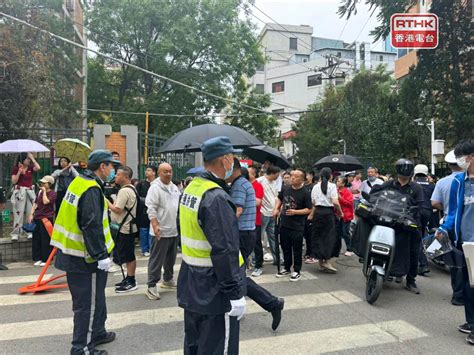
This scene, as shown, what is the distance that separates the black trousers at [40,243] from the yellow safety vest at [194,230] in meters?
5.42

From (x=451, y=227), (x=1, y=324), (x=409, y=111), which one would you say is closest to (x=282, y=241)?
(x=451, y=227)

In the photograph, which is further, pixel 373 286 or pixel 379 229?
pixel 379 229

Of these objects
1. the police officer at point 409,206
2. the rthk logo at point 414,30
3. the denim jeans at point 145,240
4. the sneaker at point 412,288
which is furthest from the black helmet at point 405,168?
the rthk logo at point 414,30

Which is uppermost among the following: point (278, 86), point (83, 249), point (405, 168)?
point (278, 86)

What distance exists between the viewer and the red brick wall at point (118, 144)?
1132 centimetres

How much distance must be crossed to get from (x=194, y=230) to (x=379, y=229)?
357 cm

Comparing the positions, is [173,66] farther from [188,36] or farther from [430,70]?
[430,70]

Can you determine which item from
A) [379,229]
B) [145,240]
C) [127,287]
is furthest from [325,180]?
[145,240]

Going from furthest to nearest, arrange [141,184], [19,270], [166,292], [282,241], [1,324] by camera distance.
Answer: [141,184] < [19,270] < [282,241] < [166,292] < [1,324]

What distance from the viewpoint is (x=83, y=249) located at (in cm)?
365

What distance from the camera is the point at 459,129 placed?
44.8 feet

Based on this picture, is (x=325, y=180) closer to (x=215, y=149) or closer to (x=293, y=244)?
(x=293, y=244)

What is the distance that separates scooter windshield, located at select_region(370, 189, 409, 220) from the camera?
18.2 feet

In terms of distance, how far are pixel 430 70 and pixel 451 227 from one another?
11149mm
